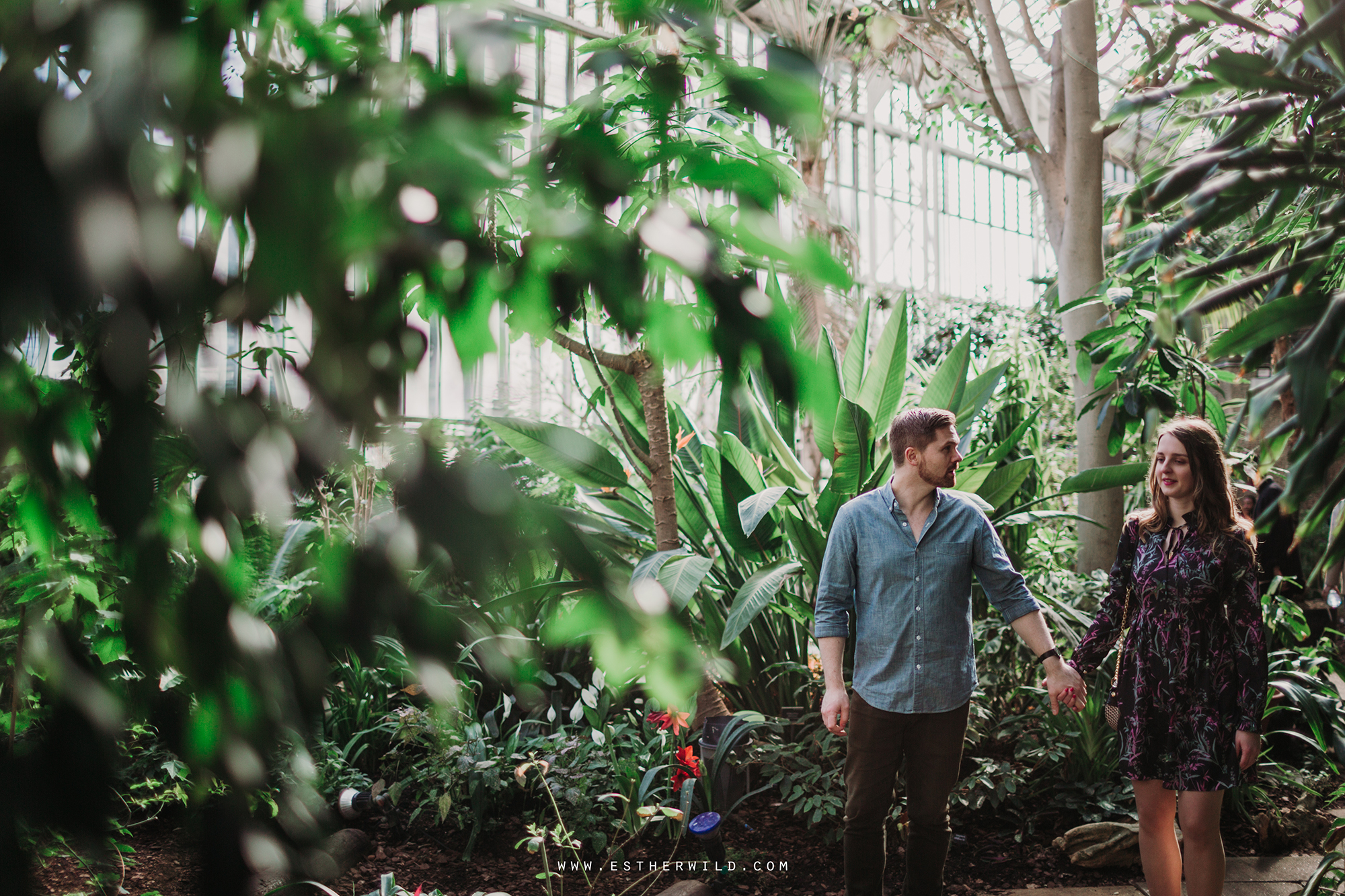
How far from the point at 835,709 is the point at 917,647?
235 millimetres

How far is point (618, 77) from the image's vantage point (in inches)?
23.1

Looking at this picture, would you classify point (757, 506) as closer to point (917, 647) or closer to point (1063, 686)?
point (917, 647)

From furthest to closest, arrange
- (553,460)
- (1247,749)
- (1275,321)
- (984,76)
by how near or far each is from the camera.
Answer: (984,76) → (553,460) → (1247,749) → (1275,321)

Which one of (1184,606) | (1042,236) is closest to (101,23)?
(1184,606)

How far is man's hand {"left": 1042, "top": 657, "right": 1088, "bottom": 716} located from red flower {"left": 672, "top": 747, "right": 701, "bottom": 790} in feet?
3.08

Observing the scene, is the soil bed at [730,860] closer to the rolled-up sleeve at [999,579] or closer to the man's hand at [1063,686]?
the man's hand at [1063,686]

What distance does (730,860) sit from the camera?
2.46 meters

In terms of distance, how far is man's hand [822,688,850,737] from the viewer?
82.8 inches

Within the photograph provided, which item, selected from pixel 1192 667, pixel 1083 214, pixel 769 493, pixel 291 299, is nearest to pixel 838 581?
pixel 769 493

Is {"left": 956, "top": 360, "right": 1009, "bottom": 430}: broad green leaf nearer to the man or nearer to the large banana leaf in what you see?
the large banana leaf

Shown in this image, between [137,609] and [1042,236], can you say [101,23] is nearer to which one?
[137,609]

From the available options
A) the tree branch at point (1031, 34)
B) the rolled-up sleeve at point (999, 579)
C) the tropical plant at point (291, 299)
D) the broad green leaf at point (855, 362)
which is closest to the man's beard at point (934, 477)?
the rolled-up sleeve at point (999, 579)

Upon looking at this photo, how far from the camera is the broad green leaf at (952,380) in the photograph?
3.25 metres

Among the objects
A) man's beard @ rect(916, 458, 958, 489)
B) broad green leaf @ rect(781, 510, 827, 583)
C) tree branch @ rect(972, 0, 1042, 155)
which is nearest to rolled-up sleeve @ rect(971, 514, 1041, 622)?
man's beard @ rect(916, 458, 958, 489)
